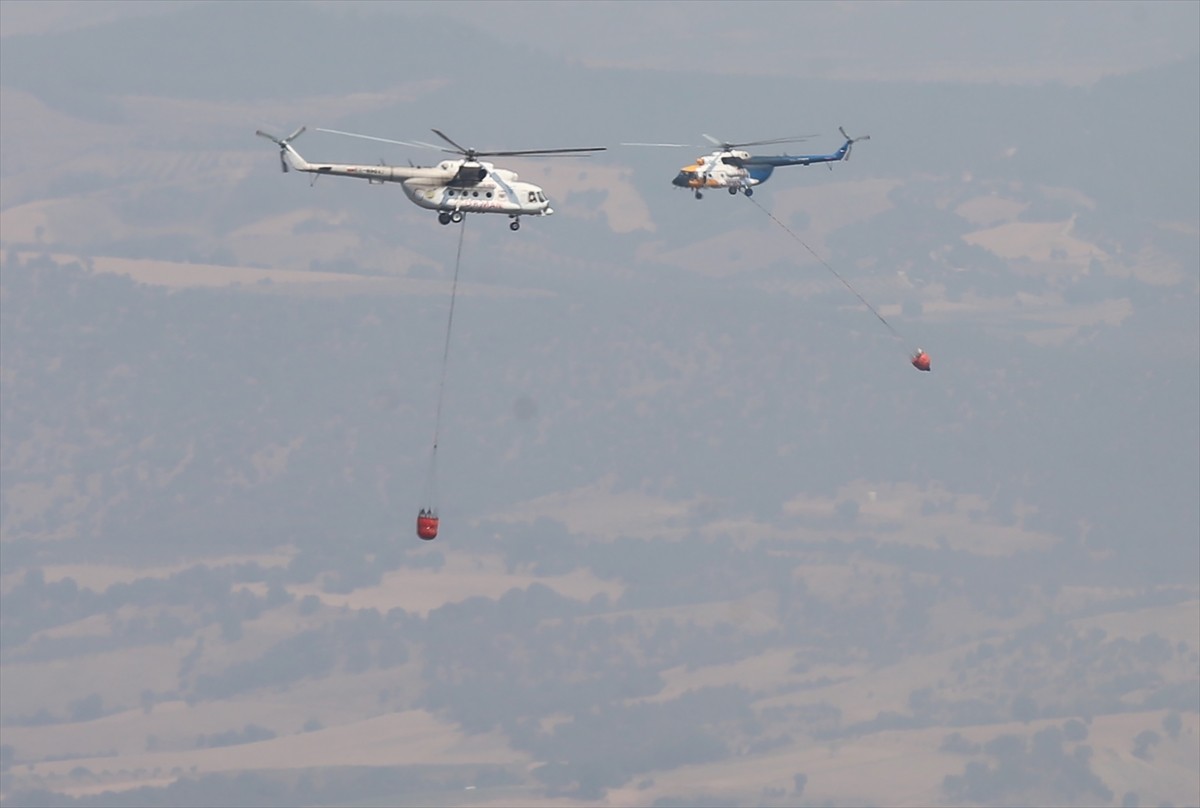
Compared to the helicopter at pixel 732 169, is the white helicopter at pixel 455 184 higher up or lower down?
lower down

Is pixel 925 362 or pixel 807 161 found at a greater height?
pixel 807 161

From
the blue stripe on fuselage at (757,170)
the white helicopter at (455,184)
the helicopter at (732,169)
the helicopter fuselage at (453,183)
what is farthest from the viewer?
the blue stripe on fuselage at (757,170)

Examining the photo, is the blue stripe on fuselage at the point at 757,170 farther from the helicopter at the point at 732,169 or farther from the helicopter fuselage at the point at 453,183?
the helicopter fuselage at the point at 453,183

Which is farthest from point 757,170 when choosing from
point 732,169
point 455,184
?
point 455,184

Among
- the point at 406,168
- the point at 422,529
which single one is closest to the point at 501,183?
the point at 406,168

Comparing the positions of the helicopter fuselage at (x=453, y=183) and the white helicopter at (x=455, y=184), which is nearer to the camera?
the white helicopter at (x=455, y=184)

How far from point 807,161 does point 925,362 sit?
15864mm

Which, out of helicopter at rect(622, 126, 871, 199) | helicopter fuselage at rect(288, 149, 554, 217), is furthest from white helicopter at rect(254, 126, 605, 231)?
helicopter at rect(622, 126, 871, 199)

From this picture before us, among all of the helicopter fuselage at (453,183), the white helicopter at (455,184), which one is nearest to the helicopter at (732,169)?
the white helicopter at (455,184)

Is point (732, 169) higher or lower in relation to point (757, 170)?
lower

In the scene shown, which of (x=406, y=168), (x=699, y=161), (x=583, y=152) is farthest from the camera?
(x=699, y=161)

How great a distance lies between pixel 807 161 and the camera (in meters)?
117

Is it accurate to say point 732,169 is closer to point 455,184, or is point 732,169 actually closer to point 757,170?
point 757,170

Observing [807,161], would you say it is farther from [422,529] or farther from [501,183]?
[422,529]
